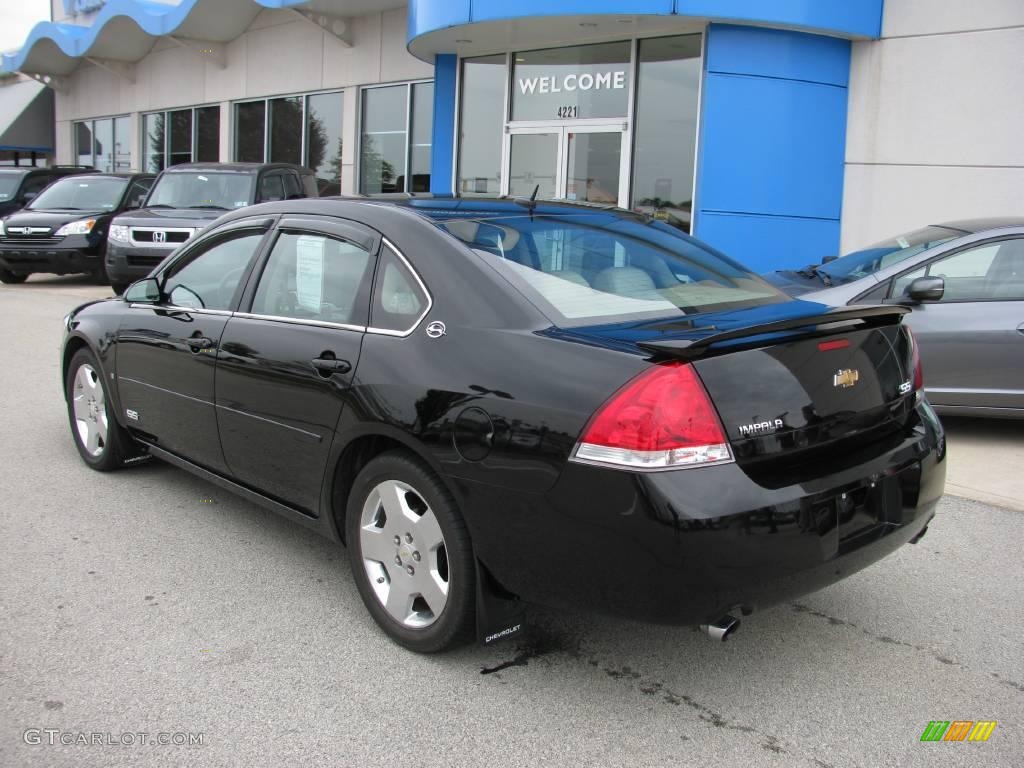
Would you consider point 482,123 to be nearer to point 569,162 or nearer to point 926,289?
point 569,162

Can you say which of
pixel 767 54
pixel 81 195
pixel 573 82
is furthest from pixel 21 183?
pixel 767 54

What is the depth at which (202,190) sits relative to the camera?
13.9 metres

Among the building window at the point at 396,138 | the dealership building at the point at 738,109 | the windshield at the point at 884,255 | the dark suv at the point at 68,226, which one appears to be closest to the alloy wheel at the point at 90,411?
the windshield at the point at 884,255

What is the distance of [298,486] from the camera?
3.73m

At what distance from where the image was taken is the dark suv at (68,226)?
49.9 ft

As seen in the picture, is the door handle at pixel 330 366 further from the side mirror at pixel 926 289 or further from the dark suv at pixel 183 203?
the dark suv at pixel 183 203

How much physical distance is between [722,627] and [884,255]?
509 centimetres

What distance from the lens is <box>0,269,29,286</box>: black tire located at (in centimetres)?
1681

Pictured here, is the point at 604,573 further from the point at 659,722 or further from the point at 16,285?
the point at 16,285

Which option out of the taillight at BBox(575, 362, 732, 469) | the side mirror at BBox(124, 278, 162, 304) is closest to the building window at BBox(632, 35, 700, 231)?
the side mirror at BBox(124, 278, 162, 304)

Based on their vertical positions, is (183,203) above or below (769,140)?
below

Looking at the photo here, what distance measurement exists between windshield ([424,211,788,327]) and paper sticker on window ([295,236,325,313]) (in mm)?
560

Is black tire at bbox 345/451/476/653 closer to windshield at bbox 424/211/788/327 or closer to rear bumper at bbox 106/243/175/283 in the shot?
windshield at bbox 424/211/788/327

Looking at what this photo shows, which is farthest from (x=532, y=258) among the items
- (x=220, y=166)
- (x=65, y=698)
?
(x=220, y=166)
